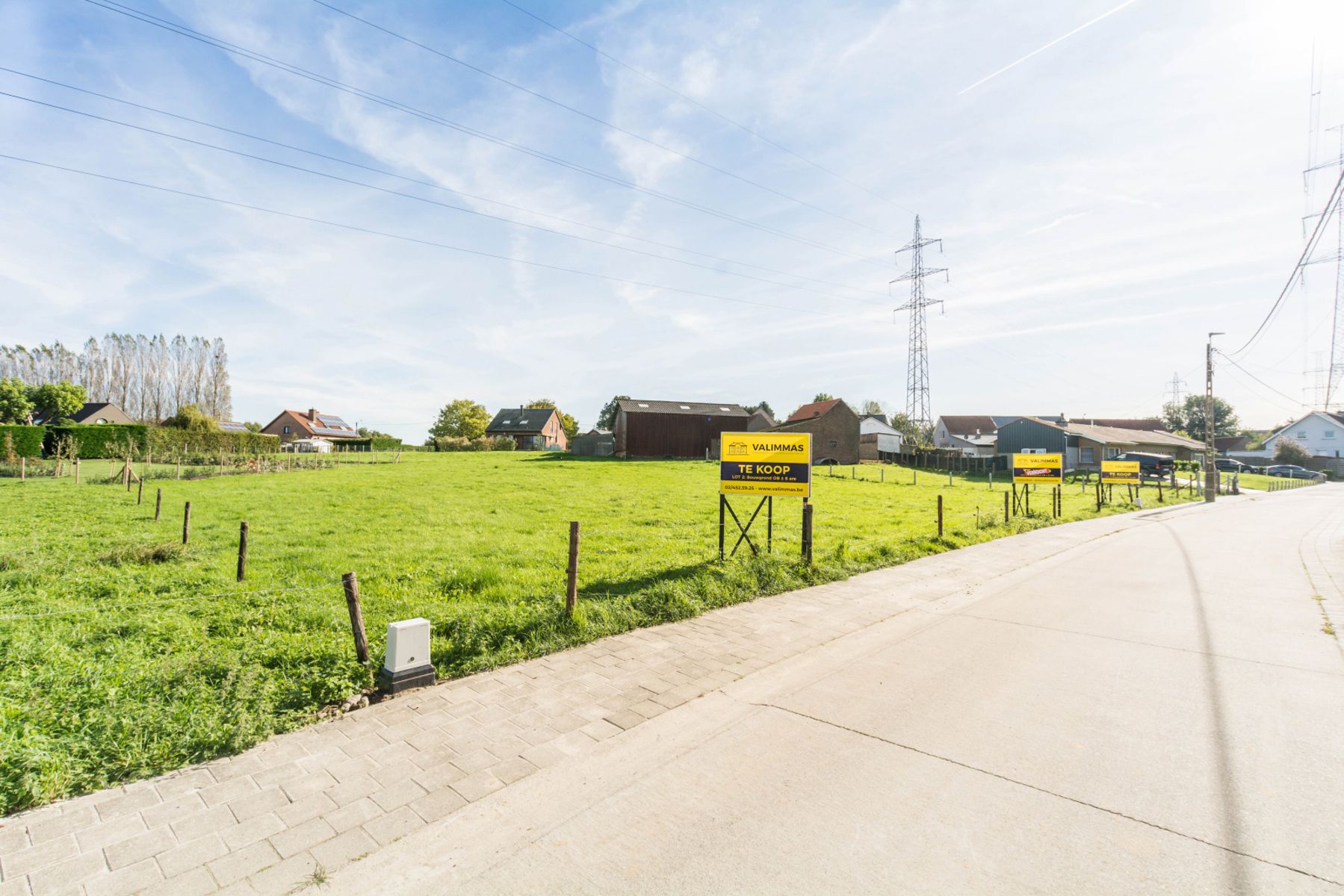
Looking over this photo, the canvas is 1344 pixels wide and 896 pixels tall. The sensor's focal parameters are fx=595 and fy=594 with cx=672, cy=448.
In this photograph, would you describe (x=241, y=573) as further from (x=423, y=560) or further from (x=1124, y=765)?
(x=1124, y=765)

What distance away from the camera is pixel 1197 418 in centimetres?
10806

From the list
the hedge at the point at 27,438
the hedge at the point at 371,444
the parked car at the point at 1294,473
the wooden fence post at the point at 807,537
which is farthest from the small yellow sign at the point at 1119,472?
the hedge at the point at 371,444

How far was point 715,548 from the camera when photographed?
12.5 m

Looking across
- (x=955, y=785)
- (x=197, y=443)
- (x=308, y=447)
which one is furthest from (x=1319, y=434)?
(x=308, y=447)

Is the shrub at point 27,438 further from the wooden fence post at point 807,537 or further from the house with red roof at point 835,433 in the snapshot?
the house with red roof at point 835,433

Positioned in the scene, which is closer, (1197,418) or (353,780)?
(353,780)

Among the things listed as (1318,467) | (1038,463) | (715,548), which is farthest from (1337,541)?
(1318,467)

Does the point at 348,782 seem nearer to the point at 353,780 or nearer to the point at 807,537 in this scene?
the point at 353,780

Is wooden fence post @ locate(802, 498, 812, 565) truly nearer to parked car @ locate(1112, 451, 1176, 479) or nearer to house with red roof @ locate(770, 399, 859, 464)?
house with red roof @ locate(770, 399, 859, 464)

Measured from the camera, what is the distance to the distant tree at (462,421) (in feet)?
269

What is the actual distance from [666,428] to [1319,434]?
278ft

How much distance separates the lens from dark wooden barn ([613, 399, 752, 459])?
51.3 meters

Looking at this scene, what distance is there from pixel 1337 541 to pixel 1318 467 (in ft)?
265

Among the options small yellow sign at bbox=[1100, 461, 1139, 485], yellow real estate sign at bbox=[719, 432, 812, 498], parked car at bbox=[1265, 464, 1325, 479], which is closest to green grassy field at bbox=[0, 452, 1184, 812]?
yellow real estate sign at bbox=[719, 432, 812, 498]
